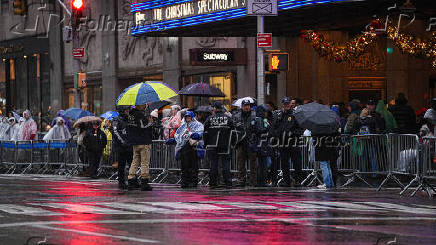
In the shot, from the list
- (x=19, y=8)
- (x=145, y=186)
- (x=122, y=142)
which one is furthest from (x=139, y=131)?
(x=19, y=8)

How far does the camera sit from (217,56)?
3128 cm

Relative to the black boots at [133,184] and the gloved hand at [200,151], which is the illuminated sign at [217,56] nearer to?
the gloved hand at [200,151]

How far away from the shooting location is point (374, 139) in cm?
2050

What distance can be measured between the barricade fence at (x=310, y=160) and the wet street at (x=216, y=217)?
605mm

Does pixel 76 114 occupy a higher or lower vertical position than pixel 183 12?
lower

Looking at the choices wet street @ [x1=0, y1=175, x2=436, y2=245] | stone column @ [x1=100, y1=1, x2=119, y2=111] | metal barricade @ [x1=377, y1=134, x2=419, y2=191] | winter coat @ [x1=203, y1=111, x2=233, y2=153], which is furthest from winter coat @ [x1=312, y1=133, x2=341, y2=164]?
stone column @ [x1=100, y1=1, x2=119, y2=111]

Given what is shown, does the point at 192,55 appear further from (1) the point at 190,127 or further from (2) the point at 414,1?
(1) the point at 190,127

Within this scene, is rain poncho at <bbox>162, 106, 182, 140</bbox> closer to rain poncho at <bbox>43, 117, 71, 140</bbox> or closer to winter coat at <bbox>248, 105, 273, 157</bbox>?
winter coat at <bbox>248, 105, 273, 157</bbox>

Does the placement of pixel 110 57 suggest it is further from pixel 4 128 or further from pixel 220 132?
pixel 220 132

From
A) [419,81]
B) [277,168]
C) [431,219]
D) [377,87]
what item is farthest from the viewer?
[377,87]

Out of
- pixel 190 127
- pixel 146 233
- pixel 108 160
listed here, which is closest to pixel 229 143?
pixel 190 127

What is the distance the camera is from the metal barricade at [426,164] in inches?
703

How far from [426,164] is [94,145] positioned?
11001 mm

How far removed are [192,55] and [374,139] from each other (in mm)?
11761
